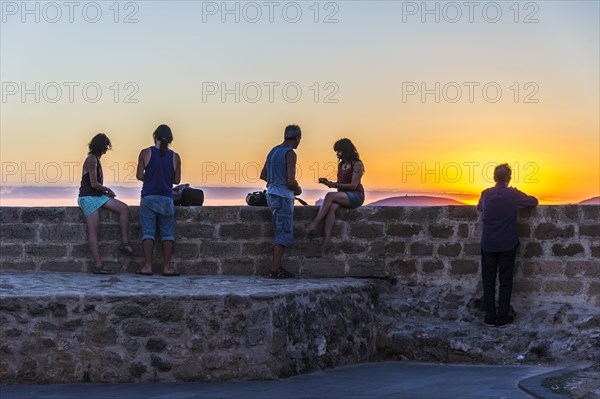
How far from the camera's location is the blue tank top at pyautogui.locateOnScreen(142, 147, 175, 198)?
12758 mm

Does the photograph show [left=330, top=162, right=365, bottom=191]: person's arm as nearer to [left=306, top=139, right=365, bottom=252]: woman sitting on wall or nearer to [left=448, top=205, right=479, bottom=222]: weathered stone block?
[left=306, top=139, right=365, bottom=252]: woman sitting on wall

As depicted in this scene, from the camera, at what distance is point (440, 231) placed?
13.1m

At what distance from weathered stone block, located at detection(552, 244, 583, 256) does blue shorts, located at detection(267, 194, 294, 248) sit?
2860mm

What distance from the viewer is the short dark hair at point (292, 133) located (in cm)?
1250

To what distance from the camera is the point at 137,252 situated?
1319 cm

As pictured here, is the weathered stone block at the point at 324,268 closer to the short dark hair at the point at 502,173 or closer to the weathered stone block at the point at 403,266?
the weathered stone block at the point at 403,266

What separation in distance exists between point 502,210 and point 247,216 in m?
2.81

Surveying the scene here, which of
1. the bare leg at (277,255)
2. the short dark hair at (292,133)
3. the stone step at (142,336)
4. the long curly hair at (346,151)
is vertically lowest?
the stone step at (142,336)

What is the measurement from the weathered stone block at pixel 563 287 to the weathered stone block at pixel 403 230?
5.03ft

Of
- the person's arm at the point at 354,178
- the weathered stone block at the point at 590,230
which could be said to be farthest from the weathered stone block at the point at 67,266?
the weathered stone block at the point at 590,230

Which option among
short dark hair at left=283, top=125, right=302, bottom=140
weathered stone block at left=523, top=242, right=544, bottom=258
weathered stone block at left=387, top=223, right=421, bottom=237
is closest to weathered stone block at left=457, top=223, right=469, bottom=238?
weathered stone block at left=387, top=223, right=421, bottom=237

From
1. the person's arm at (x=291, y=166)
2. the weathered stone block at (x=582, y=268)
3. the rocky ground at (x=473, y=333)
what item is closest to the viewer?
the rocky ground at (x=473, y=333)

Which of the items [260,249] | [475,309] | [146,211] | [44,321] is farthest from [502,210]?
[44,321]

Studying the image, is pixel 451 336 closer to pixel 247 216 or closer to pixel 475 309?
pixel 475 309
